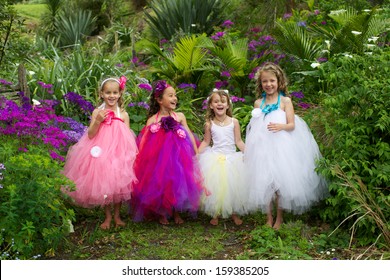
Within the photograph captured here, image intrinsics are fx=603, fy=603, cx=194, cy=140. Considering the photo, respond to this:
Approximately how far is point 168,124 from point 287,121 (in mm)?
1056

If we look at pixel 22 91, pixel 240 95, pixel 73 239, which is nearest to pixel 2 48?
pixel 22 91

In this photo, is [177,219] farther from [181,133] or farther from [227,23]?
[227,23]

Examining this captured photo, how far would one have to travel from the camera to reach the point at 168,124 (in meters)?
5.38

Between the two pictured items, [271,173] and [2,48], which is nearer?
[271,173]

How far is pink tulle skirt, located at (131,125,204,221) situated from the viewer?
5.25 metres

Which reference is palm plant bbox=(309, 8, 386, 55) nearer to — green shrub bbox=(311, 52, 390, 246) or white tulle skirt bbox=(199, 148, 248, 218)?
green shrub bbox=(311, 52, 390, 246)

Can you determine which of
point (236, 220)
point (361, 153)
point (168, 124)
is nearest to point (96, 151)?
point (168, 124)

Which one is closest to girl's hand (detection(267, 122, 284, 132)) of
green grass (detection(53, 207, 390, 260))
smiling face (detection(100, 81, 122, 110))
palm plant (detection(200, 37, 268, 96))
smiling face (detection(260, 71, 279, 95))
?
smiling face (detection(260, 71, 279, 95))

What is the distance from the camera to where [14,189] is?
420 cm

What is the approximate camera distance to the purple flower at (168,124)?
5.37 m

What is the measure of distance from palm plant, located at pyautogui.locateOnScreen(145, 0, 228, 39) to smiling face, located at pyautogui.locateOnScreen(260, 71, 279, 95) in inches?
241

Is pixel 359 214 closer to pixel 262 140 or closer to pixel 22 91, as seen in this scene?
pixel 262 140

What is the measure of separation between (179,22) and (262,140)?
274 inches

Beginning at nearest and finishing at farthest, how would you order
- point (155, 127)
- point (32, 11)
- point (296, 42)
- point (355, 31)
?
point (155, 127) < point (355, 31) < point (296, 42) < point (32, 11)
